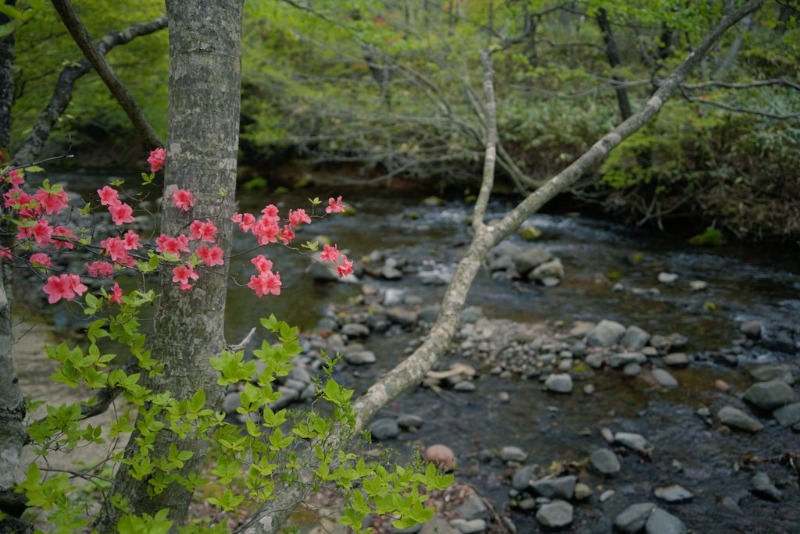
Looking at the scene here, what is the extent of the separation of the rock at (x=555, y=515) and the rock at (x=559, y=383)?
1.90 meters

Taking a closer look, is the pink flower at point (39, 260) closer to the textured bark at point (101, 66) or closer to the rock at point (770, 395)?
the textured bark at point (101, 66)

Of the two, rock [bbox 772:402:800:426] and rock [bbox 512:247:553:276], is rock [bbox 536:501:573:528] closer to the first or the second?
rock [bbox 772:402:800:426]

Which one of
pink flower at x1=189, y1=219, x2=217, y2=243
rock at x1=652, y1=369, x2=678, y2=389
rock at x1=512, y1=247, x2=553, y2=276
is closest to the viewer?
pink flower at x1=189, y1=219, x2=217, y2=243

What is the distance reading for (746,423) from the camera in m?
4.96

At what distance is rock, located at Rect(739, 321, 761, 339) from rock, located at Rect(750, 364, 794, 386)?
851 millimetres

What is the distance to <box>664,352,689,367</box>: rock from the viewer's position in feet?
20.4

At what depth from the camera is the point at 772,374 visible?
5715 millimetres

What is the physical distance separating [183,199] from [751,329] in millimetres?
7409

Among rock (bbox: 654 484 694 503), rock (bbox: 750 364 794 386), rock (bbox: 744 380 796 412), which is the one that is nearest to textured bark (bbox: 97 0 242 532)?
rock (bbox: 654 484 694 503)

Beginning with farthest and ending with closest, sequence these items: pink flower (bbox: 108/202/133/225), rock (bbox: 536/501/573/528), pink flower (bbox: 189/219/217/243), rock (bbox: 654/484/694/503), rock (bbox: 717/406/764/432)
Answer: rock (bbox: 717/406/764/432) < rock (bbox: 654/484/694/503) < rock (bbox: 536/501/573/528) < pink flower (bbox: 108/202/133/225) < pink flower (bbox: 189/219/217/243)

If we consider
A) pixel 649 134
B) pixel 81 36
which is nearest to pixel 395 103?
pixel 649 134

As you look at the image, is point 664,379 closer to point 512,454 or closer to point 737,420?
point 737,420

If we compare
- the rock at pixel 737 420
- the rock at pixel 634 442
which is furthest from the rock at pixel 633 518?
the rock at pixel 737 420

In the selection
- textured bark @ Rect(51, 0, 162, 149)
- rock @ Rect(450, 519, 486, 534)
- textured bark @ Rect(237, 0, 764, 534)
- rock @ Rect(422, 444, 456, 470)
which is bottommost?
rock @ Rect(422, 444, 456, 470)
